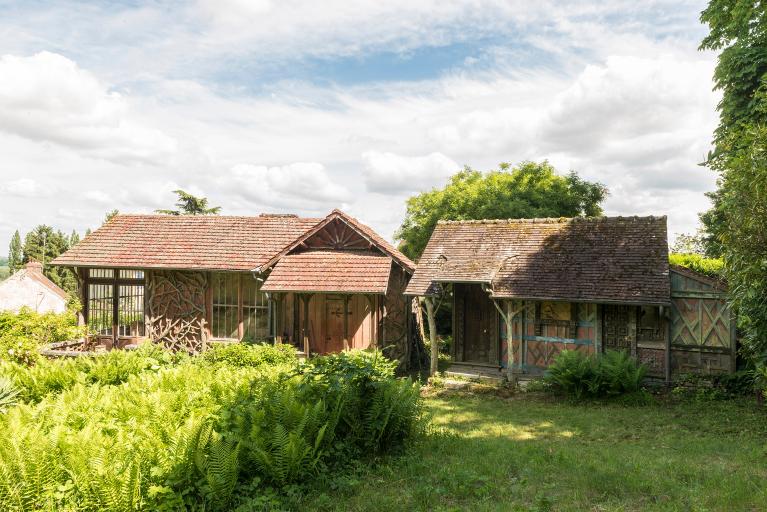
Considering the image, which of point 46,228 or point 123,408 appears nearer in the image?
point 123,408

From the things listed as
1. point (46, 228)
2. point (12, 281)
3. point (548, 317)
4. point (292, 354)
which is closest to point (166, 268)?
point (292, 354)

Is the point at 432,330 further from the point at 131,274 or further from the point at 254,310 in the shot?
the point at 131,274

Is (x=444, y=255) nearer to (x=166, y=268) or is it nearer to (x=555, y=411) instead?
(x=555, y=411)

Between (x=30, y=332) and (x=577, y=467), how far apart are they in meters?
18.2

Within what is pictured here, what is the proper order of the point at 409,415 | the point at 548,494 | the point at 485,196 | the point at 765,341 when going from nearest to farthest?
the point at 548,494 → the point at 409,415 → the point at 765,341 → the point at 485,196

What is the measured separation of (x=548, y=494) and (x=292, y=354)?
34.8 ft

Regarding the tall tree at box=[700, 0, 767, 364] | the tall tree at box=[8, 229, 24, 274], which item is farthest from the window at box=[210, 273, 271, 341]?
the tall tree at box=[8, 229, 24, 274]

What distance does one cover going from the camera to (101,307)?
1906 cm

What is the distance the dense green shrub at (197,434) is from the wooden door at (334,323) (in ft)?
24.3

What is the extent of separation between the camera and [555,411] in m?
12.3

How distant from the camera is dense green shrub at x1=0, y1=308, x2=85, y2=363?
16281 millimetres

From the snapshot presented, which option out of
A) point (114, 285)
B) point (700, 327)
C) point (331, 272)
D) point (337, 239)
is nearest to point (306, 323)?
point (331, 272)

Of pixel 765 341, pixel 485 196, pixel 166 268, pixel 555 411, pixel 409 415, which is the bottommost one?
pixel 555 411

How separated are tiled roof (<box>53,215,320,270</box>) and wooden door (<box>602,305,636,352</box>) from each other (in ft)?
35.6
